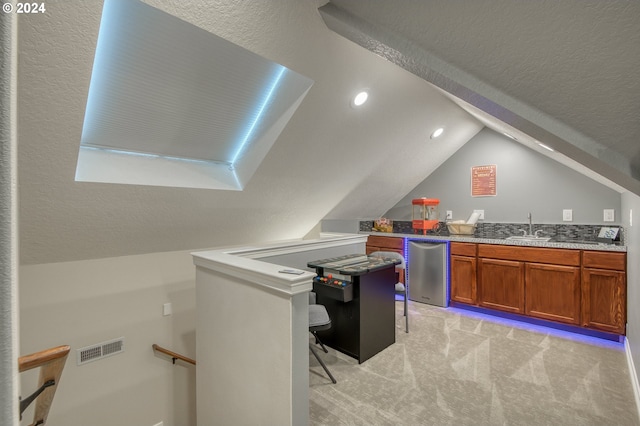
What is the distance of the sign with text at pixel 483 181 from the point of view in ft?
13.7

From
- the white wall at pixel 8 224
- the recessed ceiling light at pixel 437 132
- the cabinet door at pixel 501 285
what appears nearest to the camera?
the white wall at pixel 8 224

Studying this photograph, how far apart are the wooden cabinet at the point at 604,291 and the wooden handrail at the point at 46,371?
403cm

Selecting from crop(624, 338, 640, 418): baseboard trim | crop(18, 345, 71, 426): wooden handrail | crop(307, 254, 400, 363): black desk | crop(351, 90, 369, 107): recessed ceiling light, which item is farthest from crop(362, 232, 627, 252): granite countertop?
crop(18, 345, 71, 426): wooden handrail

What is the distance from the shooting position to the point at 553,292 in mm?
3236

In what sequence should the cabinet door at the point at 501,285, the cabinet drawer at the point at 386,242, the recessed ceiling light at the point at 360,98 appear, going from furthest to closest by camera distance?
the cabinet drawer at the point at 386,242 < the cabinet door at the point at 501,285 < the recessed ceiling light at the point at 360,98

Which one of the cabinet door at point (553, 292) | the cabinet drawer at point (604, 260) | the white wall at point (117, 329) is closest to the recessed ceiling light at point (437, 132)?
the cabinet door at point (553, 292)

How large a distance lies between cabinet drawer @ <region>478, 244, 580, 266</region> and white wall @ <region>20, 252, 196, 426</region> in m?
3.32

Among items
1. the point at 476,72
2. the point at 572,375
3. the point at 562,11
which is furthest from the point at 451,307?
the point at 562,11

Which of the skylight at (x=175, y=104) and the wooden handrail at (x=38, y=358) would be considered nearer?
the wooden handrail at (x=38, y=358)

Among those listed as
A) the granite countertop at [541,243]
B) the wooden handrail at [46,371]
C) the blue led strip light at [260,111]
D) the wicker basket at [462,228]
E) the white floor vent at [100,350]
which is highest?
the blue led strip light at [260,111]

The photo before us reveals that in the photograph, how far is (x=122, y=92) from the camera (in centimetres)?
183

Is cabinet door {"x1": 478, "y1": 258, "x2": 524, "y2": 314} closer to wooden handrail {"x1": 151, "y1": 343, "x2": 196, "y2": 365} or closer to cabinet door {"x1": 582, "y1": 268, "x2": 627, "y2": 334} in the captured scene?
cabinet door {"x1": 582, "y1": 268, "x2": 627, "y2": 334}

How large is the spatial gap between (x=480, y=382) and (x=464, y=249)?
5.97 ft

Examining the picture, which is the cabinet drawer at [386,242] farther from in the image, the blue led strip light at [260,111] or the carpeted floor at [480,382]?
the blue led strip light at [260,111]
